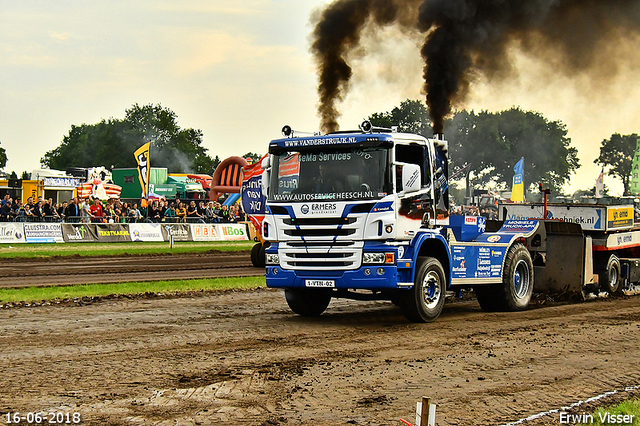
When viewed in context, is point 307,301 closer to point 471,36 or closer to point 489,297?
point 489,297

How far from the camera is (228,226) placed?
121ft

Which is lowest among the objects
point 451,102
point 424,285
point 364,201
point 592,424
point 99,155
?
point 592,424

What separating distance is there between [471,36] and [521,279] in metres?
6.61

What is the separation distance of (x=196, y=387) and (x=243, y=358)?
149 centimetres

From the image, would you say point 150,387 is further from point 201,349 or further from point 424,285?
point 424,285

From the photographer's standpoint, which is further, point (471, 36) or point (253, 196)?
point (253, 196)

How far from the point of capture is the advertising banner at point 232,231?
36.6m

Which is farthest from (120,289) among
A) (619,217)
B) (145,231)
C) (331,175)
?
(145,231)

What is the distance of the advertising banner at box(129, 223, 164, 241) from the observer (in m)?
33.1

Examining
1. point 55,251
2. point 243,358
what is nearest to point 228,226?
point 55,251

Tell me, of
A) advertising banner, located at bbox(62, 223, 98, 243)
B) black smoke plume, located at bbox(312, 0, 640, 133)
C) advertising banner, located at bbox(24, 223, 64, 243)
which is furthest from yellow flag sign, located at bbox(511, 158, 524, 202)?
advertising banner, located at bbox(24, 223, 64, 243)

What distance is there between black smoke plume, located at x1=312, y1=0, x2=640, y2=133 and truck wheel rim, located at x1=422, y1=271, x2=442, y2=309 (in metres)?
5.80

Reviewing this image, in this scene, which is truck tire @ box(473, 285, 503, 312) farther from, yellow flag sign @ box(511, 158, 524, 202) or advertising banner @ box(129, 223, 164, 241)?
yellow flag sign @ box(511, 158, 524, 202)

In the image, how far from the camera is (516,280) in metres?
13.5
